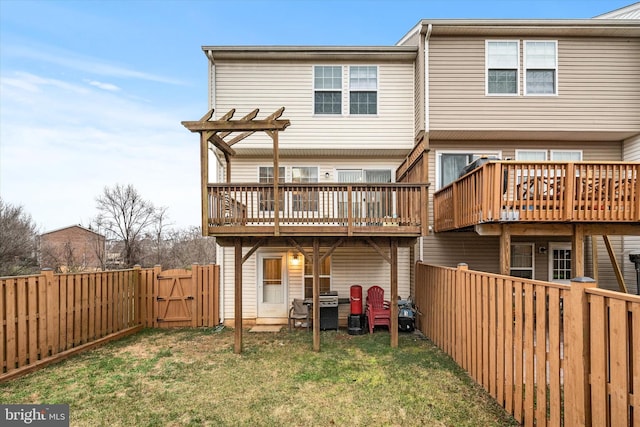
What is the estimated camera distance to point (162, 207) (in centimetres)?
2438

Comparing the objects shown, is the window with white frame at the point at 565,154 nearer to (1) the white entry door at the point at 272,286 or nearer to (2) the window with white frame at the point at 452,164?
(2) the window with white frame at the point at 452,164

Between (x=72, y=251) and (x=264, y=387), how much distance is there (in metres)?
25.3

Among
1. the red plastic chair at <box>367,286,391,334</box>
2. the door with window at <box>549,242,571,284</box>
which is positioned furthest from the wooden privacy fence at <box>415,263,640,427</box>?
the door with window at <box>549,242,571,284</box>

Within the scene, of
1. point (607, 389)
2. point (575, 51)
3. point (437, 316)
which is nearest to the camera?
point (607, 389)

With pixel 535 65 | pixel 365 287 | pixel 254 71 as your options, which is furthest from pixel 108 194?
pixel 535 65

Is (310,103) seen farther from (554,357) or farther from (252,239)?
(554,357)

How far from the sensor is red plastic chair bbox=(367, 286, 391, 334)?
761 centimetres

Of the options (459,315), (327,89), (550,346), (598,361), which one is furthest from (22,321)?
(327,89)

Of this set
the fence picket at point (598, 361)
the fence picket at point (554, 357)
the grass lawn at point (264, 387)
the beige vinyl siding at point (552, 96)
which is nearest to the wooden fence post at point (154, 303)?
the grass lawn at point (264, 387)

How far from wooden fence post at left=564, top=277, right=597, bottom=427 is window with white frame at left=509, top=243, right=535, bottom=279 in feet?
21.4

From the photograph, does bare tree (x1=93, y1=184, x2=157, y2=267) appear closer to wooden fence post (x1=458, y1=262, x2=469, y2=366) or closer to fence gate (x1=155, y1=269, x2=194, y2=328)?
fence gate (x1=155, y1=269, x2=194, y2=328)

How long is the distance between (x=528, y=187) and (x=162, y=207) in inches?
971

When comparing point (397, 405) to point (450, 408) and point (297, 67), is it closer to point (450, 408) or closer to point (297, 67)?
point (450, 408)

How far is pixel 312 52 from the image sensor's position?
855 cm
